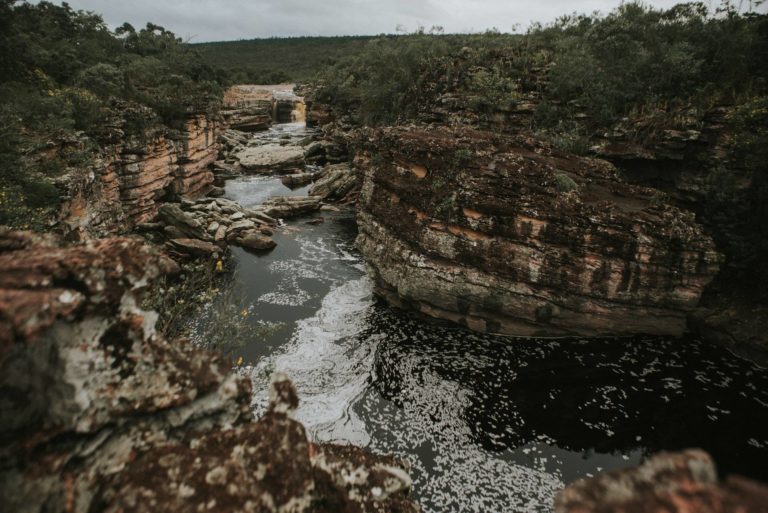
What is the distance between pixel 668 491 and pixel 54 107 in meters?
27.3

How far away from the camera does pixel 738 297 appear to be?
17453 mm

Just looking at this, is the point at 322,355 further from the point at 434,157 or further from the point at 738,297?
the point at 738,297

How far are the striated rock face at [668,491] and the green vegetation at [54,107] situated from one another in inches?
641

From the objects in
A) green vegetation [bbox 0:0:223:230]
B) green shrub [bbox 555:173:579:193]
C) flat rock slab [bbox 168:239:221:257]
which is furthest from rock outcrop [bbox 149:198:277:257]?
green shrub [bbox 555:173:579:193]

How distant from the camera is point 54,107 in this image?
67.7ft

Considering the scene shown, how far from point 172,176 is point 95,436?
106ft

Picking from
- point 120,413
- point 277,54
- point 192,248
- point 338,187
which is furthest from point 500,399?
point 277,54

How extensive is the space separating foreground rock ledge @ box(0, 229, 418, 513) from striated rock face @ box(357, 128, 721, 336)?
44.5 feet

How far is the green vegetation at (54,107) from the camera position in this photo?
16016mm

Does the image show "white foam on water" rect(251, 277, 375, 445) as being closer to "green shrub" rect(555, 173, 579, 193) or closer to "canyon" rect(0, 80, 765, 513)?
"canyon" rect(0, 80, 765, 513)

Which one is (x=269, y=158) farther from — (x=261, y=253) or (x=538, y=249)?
(x=538, y=249)

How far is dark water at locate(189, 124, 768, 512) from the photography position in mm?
12281

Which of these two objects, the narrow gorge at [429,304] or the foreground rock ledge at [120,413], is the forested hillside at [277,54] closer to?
the narrow gorge at [429,304]

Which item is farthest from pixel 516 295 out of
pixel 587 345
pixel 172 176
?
pixel 172 176
